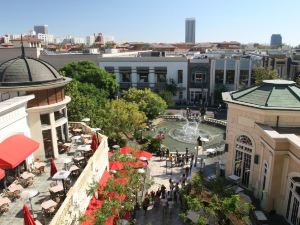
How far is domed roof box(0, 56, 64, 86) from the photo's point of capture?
2130 cm

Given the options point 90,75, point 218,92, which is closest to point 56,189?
point 90,75

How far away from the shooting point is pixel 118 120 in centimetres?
3631

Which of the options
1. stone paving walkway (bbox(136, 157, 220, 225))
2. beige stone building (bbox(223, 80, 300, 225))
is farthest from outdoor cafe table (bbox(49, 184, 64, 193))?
beige stone building (bbox(223, 80, 300, 225))

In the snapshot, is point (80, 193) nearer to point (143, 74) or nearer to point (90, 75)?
point (90, 75)

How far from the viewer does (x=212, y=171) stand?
26938 millimetres

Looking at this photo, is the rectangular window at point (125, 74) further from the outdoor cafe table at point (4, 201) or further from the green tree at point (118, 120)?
the outdoor cafe table at point (4, 201)

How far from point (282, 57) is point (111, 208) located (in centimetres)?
6185

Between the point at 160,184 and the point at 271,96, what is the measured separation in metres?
12.5

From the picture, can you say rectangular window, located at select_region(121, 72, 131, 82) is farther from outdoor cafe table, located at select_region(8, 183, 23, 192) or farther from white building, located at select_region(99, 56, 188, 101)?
outdoor cafe table, located at select_region(8, 183, 23, 192)

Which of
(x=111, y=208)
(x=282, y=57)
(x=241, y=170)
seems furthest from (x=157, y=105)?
(x=282, y=57)

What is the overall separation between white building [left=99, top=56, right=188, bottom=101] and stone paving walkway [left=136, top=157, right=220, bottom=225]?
111ft

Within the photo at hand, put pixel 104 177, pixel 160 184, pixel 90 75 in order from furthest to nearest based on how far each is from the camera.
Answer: pixel 90 75, pixel 160 184, pixel 104 177

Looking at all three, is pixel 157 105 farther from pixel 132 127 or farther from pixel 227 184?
pixel 227 184

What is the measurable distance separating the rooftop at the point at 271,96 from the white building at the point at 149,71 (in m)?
42.2
